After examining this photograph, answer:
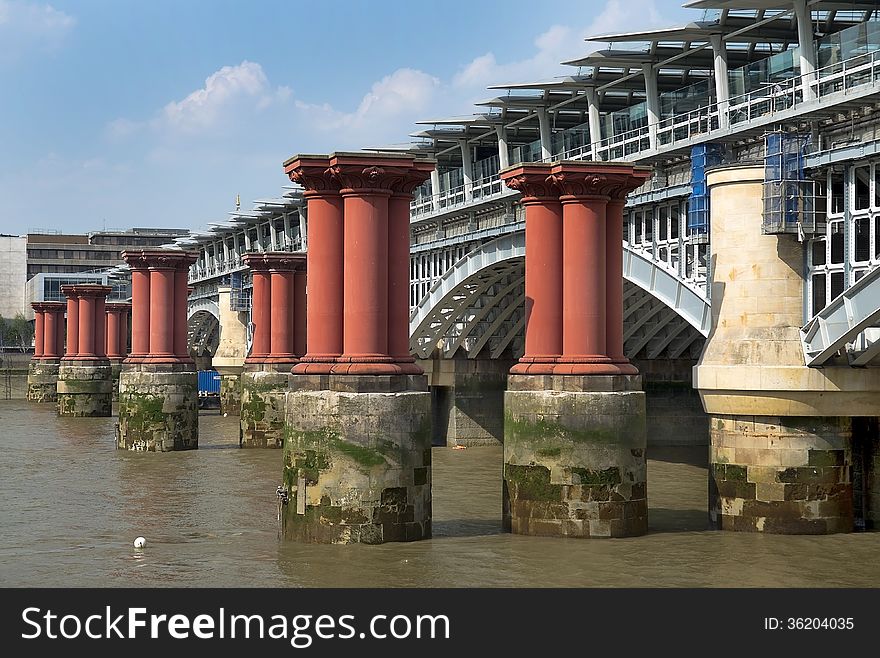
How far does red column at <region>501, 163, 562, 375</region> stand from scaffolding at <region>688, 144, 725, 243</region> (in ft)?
24.1

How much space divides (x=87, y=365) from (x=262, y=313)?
25810 mm

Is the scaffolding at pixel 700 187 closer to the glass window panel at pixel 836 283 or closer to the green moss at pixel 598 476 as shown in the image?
the glass window panel at pixel 836 283

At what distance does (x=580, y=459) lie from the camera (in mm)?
30406

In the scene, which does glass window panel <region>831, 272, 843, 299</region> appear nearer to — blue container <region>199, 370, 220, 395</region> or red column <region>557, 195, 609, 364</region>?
red column <region>557, 195, 609, 364</region>

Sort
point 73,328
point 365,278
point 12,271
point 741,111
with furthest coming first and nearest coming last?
point 12,271
point 73,328
point 741,111
point 365,278

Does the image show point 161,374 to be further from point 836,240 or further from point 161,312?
point 836,240

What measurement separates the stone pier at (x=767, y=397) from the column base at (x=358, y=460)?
24.2 feet

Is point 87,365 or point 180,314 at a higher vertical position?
point 180,314

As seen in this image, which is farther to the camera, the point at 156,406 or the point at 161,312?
the point at 161,312

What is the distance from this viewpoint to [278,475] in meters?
47.6

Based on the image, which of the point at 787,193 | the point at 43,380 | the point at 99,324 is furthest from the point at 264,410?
the point at 43,380
